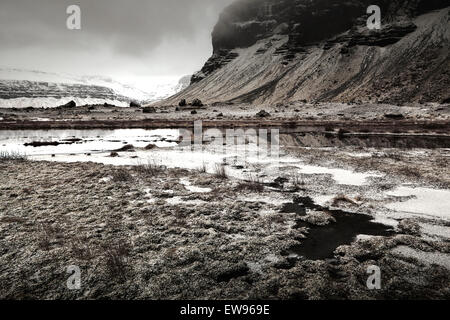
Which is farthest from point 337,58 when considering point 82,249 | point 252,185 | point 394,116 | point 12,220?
point 82,249

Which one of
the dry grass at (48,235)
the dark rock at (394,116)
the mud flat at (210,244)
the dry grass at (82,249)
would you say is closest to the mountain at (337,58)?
the dark rock at (394,116)

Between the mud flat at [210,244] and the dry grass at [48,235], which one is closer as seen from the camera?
the mud flat at [210,244]

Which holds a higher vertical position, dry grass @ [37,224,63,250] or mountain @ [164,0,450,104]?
mountain @ [164,0,450,104]

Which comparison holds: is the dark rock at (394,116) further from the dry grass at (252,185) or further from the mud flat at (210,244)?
the dry grass at (252,185)

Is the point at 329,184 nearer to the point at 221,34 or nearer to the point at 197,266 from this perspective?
the point at 197,266

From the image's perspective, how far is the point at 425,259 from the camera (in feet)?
18.1

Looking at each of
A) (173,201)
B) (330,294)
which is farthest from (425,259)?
(173,201)

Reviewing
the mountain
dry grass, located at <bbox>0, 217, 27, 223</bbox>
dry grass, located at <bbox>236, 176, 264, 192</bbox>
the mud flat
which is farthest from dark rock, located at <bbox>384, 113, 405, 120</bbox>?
dry grass, located at <bbox>0, 217, 27, 223</bbox>

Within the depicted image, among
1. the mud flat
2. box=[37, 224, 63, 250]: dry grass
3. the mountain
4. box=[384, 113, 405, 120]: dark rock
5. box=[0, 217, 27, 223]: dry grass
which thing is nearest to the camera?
the mud flat

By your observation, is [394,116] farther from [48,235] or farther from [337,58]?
[337,58]

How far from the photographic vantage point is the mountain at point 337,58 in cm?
8131

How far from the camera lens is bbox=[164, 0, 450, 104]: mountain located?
81.3 meters

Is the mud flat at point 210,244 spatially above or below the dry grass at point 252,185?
below

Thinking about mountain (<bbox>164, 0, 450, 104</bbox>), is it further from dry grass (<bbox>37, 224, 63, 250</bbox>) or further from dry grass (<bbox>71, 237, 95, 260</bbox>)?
dry grass (<bbox>37, 224, 63, 250</bbox>)
